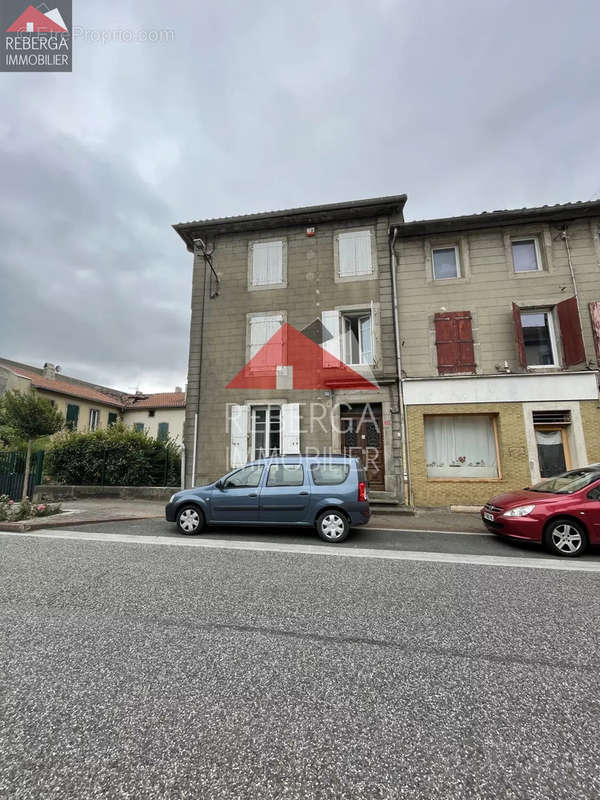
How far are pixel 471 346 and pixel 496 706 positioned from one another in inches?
420

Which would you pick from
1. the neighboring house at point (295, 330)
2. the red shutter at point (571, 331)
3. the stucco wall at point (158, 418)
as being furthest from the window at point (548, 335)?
the stucco wall at point (158, 418)

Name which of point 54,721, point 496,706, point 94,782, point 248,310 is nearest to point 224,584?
point 54,721

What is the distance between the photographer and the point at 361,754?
5.83 ft

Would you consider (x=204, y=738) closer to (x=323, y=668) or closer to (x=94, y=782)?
(x=94, y=782)

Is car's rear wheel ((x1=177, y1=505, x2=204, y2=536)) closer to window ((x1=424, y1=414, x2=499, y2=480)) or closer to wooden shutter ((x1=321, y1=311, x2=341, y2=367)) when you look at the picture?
wooden shutter ((x1=321, y1=311, x2=341, y2=367))

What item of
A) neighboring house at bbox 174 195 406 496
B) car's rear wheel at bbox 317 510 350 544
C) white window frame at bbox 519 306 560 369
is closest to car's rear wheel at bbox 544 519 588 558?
car's rear wheel at bbox 317 510 350 544

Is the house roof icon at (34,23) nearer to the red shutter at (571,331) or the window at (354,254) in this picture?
the window at (354,254)

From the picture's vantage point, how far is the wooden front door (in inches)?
445

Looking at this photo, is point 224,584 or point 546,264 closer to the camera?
point 224,584

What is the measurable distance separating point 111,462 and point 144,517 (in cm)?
454

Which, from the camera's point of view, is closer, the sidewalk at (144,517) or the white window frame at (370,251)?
the sidewalk at (144,517)

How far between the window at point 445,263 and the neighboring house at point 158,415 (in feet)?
68.1

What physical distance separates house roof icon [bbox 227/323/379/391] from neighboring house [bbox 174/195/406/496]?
0.07 meters

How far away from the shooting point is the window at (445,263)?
39.8ft
